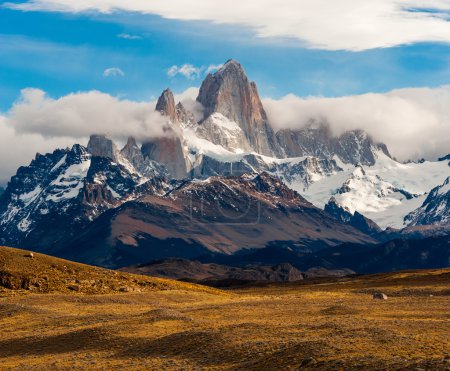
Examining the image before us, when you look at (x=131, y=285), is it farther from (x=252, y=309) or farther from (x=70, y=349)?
(x=70, y=349)

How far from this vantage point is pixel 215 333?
79125 millimetres

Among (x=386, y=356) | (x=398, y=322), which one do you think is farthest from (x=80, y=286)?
(x=386, y=356)

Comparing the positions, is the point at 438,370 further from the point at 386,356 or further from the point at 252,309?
the point at 252,309

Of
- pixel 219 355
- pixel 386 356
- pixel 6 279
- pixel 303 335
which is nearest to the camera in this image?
pixel 386 356

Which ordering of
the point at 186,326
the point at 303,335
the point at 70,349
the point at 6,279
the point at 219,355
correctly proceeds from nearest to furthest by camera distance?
the point at 219,355 < the point at 303,335 < the point at 70,349 < the point at 186,326 < the point at 6,279

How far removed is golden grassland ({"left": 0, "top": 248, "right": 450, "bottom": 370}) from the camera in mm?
64188

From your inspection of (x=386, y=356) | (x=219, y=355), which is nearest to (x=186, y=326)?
(x=219, y=355)

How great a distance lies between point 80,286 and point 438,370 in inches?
3883

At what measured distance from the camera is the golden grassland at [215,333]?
64.2 metres

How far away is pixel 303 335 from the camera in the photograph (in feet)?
250

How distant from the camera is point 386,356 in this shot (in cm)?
6059

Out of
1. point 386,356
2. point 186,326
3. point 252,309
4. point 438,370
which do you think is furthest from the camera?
point 252,309

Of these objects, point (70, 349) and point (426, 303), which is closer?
point (70, 349)

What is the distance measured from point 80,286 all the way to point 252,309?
134 ft
